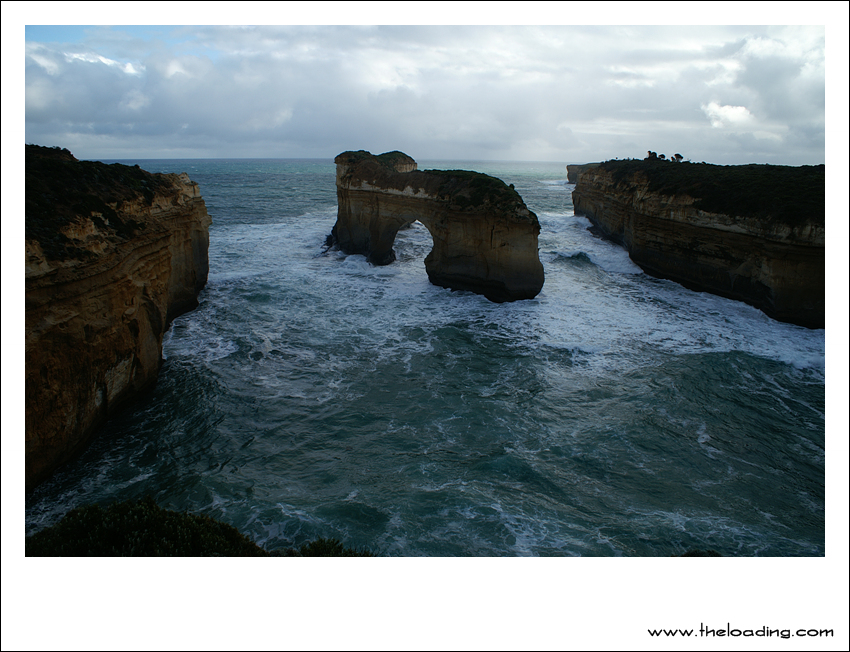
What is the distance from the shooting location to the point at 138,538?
725 centimetres

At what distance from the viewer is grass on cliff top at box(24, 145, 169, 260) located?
436 inches

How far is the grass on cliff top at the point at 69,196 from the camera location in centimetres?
1106

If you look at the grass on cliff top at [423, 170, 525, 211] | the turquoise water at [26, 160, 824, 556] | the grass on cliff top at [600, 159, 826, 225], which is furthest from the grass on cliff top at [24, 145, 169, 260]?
the grass on cliff top at [600, 159, 826, 225]

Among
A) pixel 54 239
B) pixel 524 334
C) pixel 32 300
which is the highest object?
pixel 54 239

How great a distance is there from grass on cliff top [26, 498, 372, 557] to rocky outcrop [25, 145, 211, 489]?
366cm

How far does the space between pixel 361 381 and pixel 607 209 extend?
107 ft

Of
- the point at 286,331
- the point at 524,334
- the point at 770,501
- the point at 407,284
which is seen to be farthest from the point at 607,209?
the point at 770,501

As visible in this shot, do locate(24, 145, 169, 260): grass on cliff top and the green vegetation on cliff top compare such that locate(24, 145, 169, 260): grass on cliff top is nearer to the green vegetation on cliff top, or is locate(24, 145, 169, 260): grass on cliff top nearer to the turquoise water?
the turquoise water

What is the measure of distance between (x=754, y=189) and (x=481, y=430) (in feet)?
67.5

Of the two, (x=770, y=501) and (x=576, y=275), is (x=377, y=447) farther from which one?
(x=576, y=275)

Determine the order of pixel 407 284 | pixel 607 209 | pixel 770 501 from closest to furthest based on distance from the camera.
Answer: pixel 770 501 < pixel 407 284 < pixel 607 209

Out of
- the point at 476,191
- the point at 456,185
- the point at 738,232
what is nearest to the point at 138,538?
the point at 476,191

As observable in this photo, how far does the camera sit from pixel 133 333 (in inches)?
535

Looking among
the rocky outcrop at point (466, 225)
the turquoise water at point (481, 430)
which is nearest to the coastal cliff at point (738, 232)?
the turquoise water at point (481, 430)
